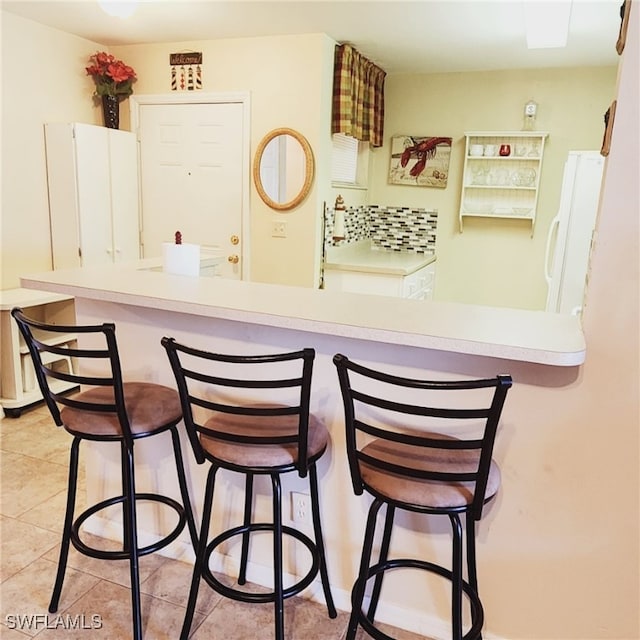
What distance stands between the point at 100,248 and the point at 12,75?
118 centimetres

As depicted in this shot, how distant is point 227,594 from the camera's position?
5.29ft

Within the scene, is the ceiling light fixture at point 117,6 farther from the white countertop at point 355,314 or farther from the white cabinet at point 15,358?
the white cabinet at point 15,358

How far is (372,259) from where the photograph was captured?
14.3 ft

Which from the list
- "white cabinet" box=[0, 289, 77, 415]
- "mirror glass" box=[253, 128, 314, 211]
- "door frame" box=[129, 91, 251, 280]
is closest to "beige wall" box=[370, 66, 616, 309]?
"mirror glass" box=[253, 128, 314, 211]

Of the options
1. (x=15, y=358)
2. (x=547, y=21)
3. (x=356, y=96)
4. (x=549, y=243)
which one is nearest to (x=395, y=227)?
(x=356, y=96)

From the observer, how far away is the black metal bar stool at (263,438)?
1.42m

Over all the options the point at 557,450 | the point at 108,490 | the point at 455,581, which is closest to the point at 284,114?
the point at 108,490

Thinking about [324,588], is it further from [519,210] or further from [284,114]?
[519,210]

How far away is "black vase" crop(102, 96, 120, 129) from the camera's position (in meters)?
4.00

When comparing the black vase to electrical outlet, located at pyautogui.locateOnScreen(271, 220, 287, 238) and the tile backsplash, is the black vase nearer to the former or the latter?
electrical outlet, located at pyautogui.locateOnScreen(271, 220, 287, 238)

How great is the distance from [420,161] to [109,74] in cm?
251

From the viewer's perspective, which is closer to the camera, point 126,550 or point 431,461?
point 431,461

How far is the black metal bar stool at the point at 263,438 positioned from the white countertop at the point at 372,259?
219cm

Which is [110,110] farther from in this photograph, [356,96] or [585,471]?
[585,471]
